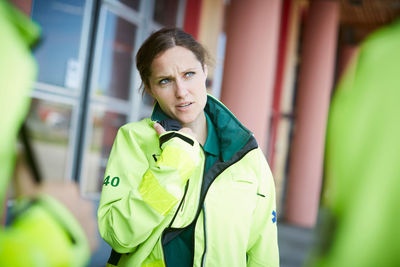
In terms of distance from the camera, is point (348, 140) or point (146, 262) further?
point (146, 262)

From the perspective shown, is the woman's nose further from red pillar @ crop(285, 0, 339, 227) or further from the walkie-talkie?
red pillar @ crop(285, 0, 339, 227)

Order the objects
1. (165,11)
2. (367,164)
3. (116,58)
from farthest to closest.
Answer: (165,11) < (116,58) < (367,164)

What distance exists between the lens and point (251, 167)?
152cm

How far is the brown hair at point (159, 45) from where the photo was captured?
1.57 meters

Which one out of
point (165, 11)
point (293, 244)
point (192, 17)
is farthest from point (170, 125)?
point (293, 244)

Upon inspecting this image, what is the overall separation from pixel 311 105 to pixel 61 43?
5730 millimetres

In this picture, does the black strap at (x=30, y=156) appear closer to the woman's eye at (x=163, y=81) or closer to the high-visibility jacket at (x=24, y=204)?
the high-visibility jacket at (x=24, y=204)

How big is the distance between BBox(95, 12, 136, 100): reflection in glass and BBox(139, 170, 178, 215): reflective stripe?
4.19 m

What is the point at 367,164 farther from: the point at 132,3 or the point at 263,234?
the point at 132,3

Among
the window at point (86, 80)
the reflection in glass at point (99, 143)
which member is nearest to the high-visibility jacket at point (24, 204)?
the window at point (86, 80)

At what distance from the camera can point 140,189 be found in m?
1.22

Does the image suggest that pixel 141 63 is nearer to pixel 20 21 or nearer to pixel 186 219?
pixel 186 219

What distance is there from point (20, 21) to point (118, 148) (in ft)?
2.81

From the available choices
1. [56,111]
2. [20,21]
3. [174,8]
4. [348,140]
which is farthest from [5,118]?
[174,8]
